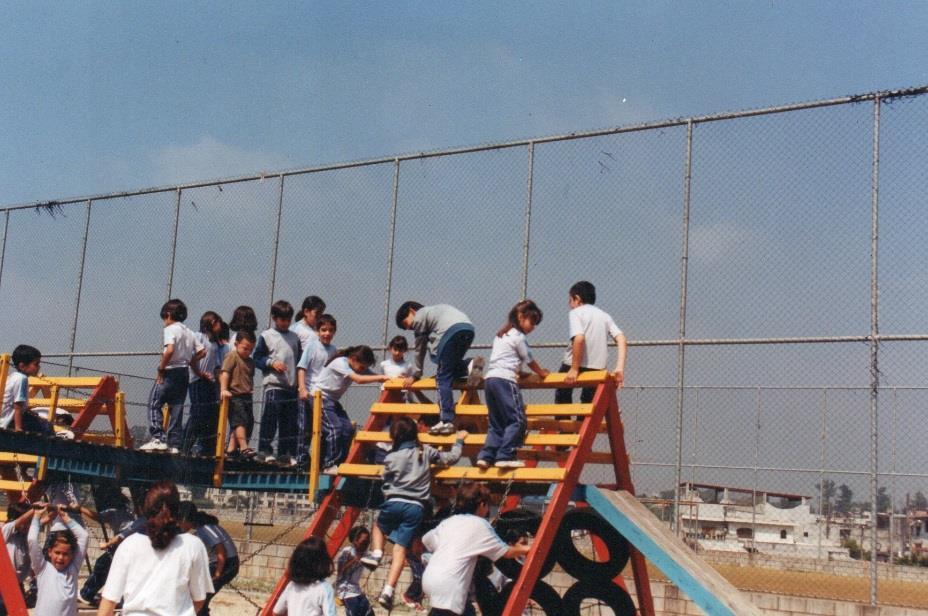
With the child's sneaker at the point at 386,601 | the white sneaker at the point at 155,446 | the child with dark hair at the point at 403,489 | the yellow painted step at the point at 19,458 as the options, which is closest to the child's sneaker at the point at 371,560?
the child with dark hair at the point at 403,489

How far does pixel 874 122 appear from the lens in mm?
11680

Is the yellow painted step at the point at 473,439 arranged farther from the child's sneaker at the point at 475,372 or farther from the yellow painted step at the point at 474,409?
the child's sneaker at the point at 475,372

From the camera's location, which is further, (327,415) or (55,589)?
(327,415)

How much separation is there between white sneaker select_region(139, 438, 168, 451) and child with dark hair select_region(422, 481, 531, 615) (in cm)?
326

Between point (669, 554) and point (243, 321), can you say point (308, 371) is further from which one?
point (669, 554)

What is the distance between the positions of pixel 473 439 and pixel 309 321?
2771 millimetres

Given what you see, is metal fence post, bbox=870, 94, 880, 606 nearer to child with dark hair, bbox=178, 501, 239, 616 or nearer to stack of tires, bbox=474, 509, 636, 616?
stack of tires, bbox=474, 509, 636, 616

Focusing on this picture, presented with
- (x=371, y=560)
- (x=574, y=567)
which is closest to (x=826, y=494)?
(x=574, y=567)

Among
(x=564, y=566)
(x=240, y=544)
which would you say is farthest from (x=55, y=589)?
(x=240, y=544)

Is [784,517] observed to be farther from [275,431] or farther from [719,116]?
[275,431]

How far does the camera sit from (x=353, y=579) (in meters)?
9.98

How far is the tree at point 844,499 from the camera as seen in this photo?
16.6 metres

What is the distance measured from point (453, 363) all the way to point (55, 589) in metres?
3.67

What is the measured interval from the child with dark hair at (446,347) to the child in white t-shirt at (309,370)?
4.91 feet
